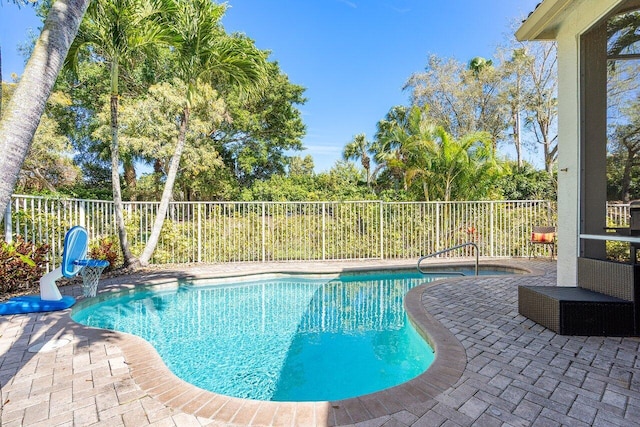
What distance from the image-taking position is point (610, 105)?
4.32 m

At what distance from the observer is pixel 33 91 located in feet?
7.09

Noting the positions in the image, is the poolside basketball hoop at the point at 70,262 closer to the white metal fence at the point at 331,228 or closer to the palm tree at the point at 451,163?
the white metal fence at the point at 331,228

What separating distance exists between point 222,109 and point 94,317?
10971mm

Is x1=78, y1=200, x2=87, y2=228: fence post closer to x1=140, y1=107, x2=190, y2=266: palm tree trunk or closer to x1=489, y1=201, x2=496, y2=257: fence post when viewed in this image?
x1=140, y1=107, x2=190, y2=266: palm tree trunk

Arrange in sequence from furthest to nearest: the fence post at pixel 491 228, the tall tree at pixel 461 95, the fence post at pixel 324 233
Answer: the tall tree at pixel 461 95 → the fence post at pixel 491 228 → the fence post at pixel 324 233

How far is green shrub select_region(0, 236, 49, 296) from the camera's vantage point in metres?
5.64

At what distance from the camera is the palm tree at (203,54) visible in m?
7.75

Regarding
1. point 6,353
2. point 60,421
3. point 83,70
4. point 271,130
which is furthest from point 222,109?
point 60,421

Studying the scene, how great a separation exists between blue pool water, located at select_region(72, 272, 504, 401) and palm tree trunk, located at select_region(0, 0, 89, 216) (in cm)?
265

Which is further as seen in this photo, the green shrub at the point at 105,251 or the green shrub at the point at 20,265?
the green shrub at the point at 105,251

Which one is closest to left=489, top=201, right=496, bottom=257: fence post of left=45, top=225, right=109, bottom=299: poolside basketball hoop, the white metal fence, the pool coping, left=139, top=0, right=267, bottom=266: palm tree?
the white metal fence

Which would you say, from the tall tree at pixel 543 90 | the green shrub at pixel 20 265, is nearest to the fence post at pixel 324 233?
the green shrub at pixel 20 265

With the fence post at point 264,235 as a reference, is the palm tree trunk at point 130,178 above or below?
above

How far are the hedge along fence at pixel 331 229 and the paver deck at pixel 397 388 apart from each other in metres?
5.73
